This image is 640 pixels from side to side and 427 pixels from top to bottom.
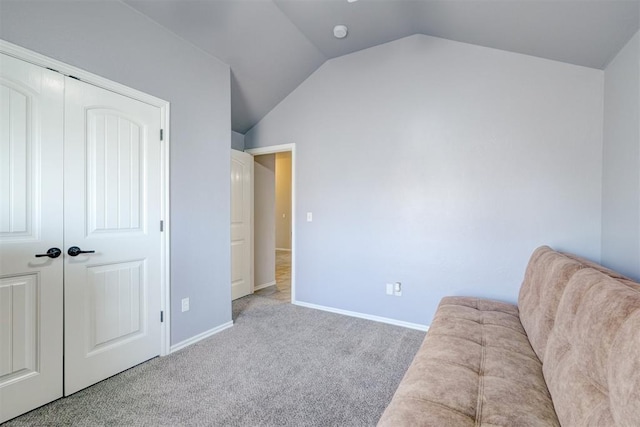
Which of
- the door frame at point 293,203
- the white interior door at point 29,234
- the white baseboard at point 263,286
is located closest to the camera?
the white interior door at point 29,234

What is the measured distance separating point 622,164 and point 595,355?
1752 mm

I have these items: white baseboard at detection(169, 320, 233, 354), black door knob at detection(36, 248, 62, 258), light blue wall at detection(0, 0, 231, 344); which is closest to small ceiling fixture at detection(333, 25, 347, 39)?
light blue wall at detection(0, 0, 231, 344)

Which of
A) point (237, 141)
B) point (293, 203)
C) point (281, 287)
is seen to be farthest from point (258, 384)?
point (237, 141)

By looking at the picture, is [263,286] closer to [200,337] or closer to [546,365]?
[200,337]

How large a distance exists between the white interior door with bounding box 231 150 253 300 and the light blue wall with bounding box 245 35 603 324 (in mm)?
559

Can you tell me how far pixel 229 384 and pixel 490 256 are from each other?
2.37 meters

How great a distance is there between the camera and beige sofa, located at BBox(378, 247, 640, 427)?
2.68ft

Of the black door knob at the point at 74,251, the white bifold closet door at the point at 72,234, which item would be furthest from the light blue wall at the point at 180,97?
the black door knob at the point at 74,251

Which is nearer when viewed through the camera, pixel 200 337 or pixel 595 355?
pixel 595 355

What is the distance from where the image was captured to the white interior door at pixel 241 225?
376 centimetres

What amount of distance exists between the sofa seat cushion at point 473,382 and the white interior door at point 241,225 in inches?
108

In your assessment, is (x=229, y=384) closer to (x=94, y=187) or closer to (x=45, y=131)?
(x=94, y=187)

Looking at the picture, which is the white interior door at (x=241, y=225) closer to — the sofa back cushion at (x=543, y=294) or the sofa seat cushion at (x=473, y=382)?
the sofa seat cushion at (x=473, y=382)

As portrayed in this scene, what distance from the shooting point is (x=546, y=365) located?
3.99ft
